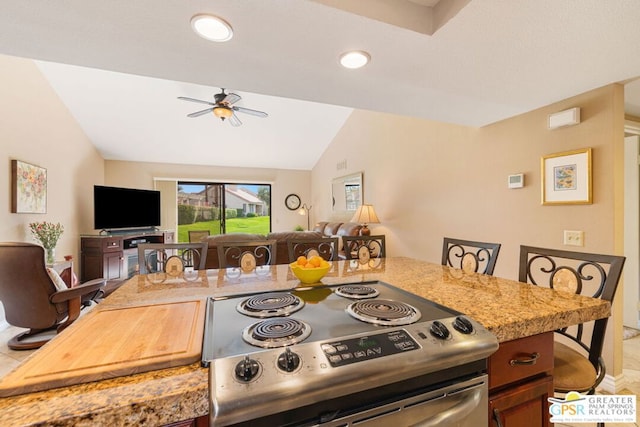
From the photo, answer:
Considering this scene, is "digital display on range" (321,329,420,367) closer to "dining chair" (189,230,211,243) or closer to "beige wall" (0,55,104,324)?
"beige wall" (0,55,104,324)

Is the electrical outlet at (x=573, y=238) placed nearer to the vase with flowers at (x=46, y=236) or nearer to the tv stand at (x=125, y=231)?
the vase with flowers at (x=46, y=236)

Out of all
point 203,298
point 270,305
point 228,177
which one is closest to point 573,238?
point 270,305

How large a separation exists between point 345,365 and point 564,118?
247 centimetres

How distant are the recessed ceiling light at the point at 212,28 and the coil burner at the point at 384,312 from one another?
1351mm

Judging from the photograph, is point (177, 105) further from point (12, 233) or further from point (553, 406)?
point (553, 406)

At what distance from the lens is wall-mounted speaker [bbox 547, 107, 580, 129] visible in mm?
1980

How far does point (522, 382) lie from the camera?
3.12ft

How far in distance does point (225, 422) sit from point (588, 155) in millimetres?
2654

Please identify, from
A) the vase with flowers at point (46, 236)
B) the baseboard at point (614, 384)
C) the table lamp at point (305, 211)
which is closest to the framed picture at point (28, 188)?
the vase with flowers at point (46, 236)

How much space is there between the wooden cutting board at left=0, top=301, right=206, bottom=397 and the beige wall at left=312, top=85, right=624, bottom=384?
2590mm

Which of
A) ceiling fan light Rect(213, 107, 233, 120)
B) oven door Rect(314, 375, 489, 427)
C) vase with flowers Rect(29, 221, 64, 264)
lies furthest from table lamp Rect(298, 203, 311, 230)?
oven door Rect(314, 375, 489, 427)

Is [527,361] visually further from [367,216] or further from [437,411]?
[367,216]

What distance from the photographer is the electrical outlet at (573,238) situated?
200 centimetres

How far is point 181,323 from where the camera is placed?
0.84 meters
